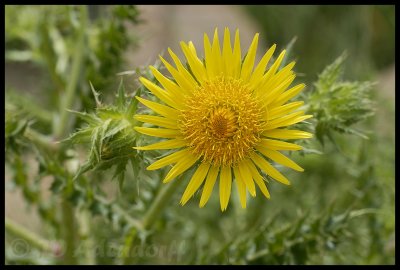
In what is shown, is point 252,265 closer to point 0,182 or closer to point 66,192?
point 66,192

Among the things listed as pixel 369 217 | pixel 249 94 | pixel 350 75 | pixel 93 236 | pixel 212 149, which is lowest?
pixel 93 236

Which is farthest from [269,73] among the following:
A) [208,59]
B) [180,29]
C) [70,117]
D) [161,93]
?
[180,29]

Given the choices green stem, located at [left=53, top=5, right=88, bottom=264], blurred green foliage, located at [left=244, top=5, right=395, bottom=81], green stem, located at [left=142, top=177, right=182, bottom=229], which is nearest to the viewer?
green stem, located at [left=142, top=177, right=182, bottom=229]

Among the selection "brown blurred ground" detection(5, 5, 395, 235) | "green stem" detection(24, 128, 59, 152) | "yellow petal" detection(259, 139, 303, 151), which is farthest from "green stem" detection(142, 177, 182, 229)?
"brown blurred ground" detection(5, 5, 395, 235)

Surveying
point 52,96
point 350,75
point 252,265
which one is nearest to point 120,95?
point 252,265

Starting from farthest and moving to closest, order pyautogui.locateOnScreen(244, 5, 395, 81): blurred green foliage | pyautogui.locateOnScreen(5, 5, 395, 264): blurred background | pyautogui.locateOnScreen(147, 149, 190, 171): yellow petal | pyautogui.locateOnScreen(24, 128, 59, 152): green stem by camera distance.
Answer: pyautogui.locateOnScreen(244, 5, 395, 81): blurred green foliage, pyautogui.locateOnScreen(5, 5, 395, 264): blurred background, pyautogui.locateOnScreen(24, 128, 59, 152): green stem, pyautogui.locateOnScreen(147, 149, 190, 171): yellow petal

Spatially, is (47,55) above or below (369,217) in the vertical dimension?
above

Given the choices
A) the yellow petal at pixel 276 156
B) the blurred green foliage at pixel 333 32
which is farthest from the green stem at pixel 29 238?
the blurred green foliage at pixel 333 32

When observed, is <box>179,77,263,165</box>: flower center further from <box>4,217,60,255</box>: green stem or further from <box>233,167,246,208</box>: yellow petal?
<box>4,217,60,255</box>: green stem
